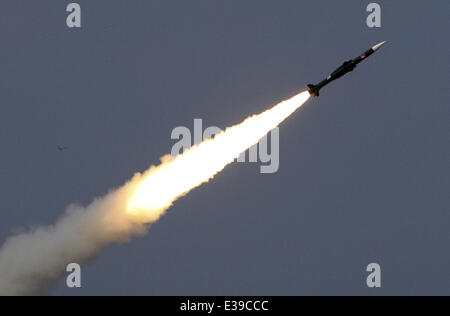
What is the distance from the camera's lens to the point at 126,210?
93.4 metres

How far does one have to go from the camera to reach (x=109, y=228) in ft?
306

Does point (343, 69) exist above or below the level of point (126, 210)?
above

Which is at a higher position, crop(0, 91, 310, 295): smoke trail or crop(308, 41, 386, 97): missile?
crop(308, 41, 386, 97): missile

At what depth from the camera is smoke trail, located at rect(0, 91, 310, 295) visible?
93250 mm

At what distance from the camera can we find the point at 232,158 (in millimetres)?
93438

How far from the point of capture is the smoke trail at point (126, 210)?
306ft

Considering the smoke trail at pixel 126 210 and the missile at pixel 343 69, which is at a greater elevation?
the missile at pixel 343 69
